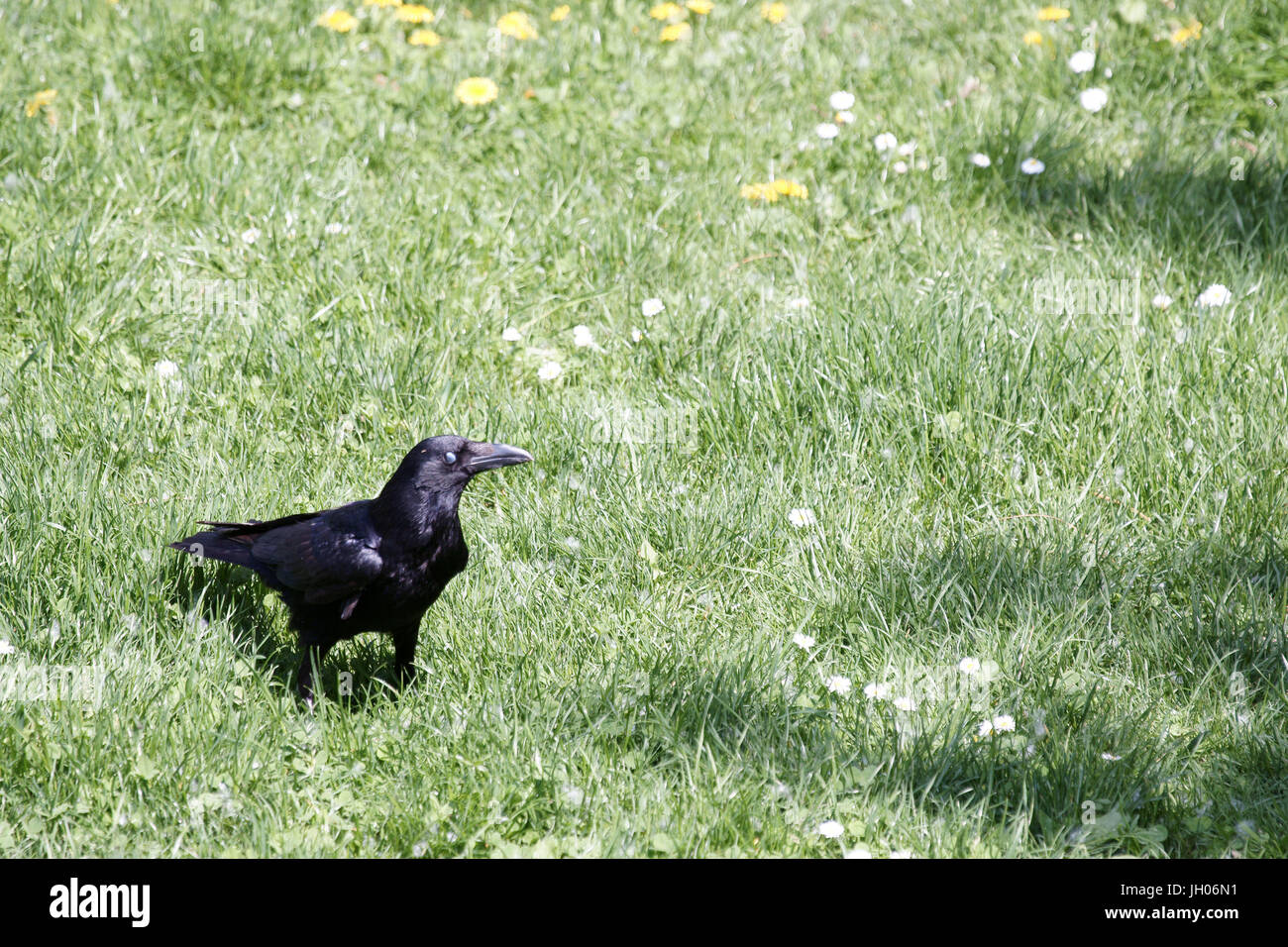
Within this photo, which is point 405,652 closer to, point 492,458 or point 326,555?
point 326,555

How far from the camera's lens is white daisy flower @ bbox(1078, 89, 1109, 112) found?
4.98 metres

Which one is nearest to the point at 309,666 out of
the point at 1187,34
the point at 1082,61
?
the point at 1082,61

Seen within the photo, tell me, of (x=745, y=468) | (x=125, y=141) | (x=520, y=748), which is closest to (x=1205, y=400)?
(x=745, y=468)

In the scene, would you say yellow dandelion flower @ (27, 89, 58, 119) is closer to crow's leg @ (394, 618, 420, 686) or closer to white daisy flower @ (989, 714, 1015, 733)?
crow's leg @ (394, 618, 420, 686)

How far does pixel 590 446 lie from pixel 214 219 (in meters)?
1.83

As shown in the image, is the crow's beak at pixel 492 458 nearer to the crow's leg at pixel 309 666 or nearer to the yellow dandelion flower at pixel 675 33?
the crow's leg at pixel 309 666

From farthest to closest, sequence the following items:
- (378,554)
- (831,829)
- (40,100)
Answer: (40,100), (378,554), (831,829)

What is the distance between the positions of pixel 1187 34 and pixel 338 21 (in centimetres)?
377

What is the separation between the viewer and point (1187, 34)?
17.4ft

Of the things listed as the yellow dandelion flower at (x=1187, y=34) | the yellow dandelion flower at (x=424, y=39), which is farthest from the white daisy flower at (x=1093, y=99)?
the yellow dandelion flower at (x=424, y=39)

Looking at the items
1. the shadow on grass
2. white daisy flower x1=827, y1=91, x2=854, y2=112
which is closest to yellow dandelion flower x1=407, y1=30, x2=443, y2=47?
white daisy flower x1=827, y1=91, x2=854, y2=112

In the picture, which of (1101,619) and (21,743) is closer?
(21,743)

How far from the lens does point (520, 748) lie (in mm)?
2662
